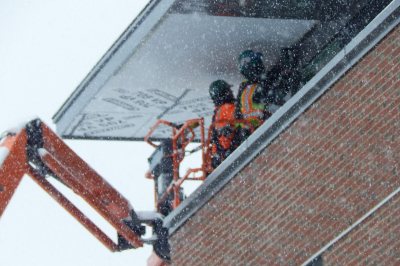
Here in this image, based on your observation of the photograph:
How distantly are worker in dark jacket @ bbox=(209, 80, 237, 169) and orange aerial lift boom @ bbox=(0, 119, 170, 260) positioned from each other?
1.32 m

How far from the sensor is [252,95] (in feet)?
52.1

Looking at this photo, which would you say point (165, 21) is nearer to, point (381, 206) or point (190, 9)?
point (190, 9)

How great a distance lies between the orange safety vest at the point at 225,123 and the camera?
15.9 m

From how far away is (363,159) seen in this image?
12531 millimetres

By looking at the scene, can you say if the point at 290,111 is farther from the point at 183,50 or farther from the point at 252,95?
the point at 183,50

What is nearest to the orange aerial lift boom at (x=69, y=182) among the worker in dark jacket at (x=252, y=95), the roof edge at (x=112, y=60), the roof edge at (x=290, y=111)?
the roof edge at (x=290, y=111)

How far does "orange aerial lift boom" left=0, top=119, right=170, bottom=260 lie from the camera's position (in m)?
14.3

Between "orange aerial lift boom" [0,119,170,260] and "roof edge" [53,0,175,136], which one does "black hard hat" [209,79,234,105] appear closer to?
"roof edge" [53,0,175,136]

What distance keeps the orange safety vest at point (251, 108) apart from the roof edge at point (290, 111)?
44.8 inches

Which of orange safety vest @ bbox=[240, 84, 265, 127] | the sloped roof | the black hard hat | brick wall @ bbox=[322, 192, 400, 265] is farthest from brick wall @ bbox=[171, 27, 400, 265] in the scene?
the sloped roof

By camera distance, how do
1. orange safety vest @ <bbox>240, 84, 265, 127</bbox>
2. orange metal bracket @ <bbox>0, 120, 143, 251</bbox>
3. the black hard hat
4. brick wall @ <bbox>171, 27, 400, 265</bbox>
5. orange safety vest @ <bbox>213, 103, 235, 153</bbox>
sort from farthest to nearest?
the black hard hat, orange safety vest @ <bbox>213, 103, 235, 153</bbox>, orange safety vest @ <bbox>240, 84, 265, 127</bbox>, orange metal bracket @ <bbox>0, 120, 143, 251</bbox>, brick wall @ <bbox>171, 27, 400, 265</bbox>

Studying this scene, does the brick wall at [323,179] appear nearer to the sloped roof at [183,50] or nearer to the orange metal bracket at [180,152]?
the orange metal bracket at [180,152]

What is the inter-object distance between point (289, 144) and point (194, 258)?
2.70 meters

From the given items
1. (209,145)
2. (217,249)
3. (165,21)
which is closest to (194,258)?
(217,249)
